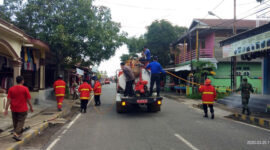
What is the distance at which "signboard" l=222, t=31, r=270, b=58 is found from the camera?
35.8 feet

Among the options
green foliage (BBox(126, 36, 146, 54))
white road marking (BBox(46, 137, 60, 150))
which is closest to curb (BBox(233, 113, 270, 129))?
white road marking (BBox(46, 137, 60, 150))

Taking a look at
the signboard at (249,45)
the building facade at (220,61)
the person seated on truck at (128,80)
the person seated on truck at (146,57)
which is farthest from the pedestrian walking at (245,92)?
the building facade at (220,61)

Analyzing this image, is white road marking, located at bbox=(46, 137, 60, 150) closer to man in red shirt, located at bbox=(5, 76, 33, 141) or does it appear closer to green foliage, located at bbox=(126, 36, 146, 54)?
man in red shirt, located at bbox=(5, 76, 33, 141)

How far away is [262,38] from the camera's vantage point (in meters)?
11.1

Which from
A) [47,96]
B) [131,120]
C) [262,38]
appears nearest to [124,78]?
[131,120]

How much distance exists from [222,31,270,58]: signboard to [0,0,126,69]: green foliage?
289 inches

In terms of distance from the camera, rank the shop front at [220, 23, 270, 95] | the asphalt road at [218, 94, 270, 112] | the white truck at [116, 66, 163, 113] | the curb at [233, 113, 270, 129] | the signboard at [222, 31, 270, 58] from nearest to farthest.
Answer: the curb at [233, 113, 270, 129]
the white truck at [116, 66, 163, 113]
the signboard at [222, 31, 270, 58]
the shop front at [220, 23, 270, 95]
the asphalt road at [218, 94, 270, 112]

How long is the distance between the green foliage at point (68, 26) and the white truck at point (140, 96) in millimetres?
4813

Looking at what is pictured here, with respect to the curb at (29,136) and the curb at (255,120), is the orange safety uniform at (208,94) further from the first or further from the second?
the curb at (29,136)

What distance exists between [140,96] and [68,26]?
742cm

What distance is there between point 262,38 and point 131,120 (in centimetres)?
738

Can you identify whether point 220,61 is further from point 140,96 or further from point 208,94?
point 140,96

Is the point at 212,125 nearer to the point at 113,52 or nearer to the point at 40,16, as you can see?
the point at 113,52

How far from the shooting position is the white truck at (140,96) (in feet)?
32.4
